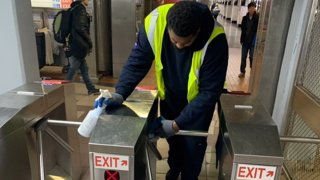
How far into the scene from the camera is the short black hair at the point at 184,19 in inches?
44.5

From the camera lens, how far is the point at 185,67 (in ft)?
4.87

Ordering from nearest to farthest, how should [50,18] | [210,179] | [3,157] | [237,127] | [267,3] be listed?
[237,127] → [3,157] → [210,179] → [267,3] → [50,18]

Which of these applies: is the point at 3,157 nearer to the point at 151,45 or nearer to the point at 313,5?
the point at 151,45

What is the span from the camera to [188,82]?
4.88ft

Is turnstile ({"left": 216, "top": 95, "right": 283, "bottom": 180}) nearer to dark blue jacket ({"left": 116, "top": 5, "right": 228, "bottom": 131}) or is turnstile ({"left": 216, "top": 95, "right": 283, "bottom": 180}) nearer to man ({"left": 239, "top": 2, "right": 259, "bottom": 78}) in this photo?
dark blue jacket ({"left": 116, "top": 5, "right": 228, "bottom": 131})

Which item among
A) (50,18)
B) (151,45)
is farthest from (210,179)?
(50,18)

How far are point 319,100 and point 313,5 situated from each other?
618 millimetres

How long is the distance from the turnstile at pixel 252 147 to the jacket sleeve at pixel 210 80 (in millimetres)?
193

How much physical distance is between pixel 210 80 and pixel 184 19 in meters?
0.39

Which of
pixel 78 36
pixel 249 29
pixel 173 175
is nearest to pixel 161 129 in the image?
pixel 173 175

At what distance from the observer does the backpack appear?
353cm

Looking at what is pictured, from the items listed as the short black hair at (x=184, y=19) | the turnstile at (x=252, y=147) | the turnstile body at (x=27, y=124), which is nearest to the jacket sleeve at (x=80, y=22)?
the turnstile body at (x=27, y=124)

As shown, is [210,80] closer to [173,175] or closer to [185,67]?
[185,67]

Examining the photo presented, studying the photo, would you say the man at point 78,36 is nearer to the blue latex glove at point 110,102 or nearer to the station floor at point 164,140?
the station floor at point 164,140
